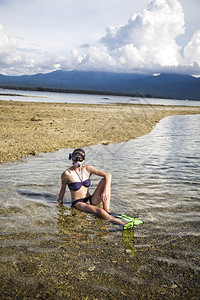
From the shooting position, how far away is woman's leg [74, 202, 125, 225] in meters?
5.85

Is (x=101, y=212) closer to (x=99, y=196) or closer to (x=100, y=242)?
(x=99, y=196)

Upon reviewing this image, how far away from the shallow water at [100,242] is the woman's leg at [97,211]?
0.47 feet

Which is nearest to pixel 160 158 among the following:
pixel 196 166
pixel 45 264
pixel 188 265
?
pixel 196 166

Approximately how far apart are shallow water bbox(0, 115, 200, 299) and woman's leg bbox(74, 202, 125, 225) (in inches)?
5.6

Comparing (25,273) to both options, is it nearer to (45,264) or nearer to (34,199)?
(45,264)

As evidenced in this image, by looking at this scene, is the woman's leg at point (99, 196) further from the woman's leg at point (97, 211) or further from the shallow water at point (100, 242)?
the shallow water at point (100, 242)

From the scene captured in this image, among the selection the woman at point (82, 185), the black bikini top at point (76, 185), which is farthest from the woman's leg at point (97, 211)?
the black bikini top at point (76, 185)

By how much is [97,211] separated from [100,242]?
4.06 ft

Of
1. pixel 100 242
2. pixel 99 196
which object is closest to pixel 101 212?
pixel 99 196

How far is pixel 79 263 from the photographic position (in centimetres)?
422

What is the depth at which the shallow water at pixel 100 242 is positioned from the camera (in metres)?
3.66

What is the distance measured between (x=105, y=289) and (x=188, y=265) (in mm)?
1624

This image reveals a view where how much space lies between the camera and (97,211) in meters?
6.14

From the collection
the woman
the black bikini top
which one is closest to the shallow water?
the woman
